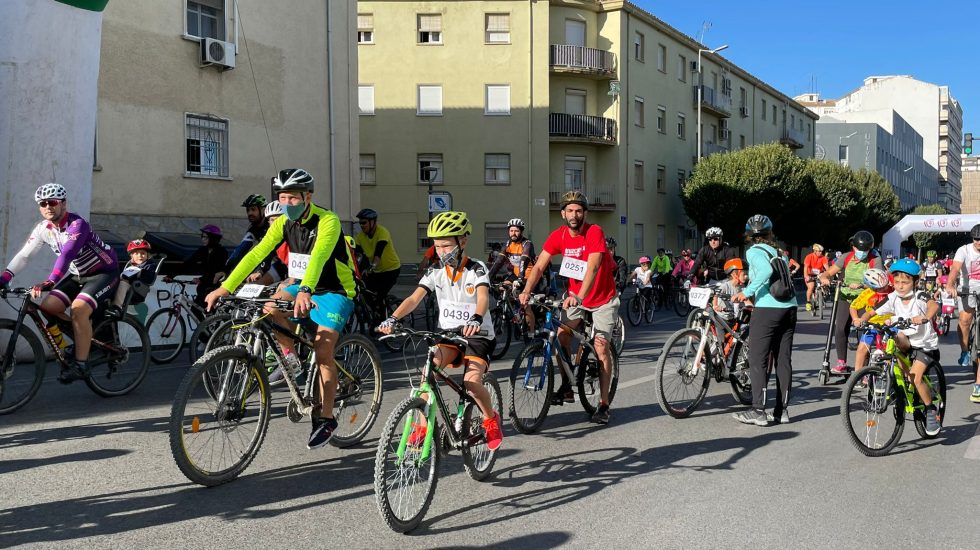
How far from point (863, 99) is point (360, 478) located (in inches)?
4531

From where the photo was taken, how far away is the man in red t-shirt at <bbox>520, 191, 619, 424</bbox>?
6.91m

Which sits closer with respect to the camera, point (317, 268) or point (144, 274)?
point (317, 268)

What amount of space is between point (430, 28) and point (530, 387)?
32816mm

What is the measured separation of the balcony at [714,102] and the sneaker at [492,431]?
4463cm

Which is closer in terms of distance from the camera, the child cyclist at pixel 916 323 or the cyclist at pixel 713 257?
the child cyclist at pixel 916 323

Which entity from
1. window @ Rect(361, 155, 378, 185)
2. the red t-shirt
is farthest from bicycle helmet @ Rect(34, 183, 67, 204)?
window @ Rect(361, 155, 378, 185)

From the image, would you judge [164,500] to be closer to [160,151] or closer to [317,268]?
[317,268]

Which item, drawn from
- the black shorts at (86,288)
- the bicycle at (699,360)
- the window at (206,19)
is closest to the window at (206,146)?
the window at (206,19)

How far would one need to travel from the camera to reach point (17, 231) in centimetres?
1012

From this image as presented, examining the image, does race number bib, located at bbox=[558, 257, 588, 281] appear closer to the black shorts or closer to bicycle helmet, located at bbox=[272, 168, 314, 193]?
bicycle helmet, located at bbox=[272, 168, 314, 193]

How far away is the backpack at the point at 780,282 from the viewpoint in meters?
7.04

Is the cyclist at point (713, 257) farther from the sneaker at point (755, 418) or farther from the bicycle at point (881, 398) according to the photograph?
the bicycle at point (881, 398)

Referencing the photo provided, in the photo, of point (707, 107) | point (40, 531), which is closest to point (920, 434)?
point (40, 531)

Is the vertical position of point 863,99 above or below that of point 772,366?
above
